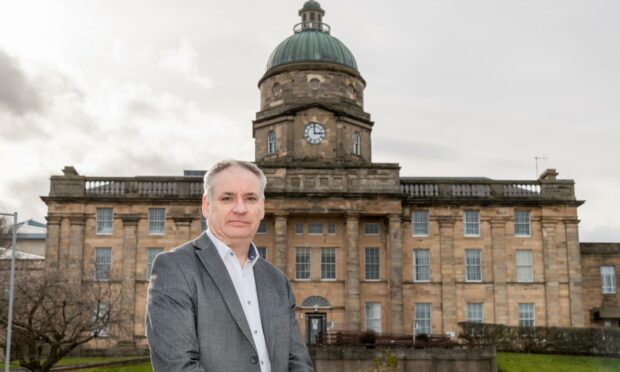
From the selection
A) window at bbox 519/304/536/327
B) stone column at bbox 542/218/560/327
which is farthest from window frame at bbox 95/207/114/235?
stone column at bbox 542/218/560/327

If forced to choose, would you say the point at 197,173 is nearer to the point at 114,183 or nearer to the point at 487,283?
the point at 114,183

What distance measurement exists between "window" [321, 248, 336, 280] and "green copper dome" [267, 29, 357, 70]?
14165 millimetres

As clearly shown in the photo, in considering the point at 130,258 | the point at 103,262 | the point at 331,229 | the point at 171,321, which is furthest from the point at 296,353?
the point at 103,262

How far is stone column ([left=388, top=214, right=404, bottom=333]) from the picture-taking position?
4750cm

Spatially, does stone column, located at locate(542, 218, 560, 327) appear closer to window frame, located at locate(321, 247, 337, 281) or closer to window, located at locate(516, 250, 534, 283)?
window, located at locate(516, 250, 534, 283)

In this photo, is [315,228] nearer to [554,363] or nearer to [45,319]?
[554,363]

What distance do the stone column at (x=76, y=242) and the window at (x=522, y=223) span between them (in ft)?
92.5

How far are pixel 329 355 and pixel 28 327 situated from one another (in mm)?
12582

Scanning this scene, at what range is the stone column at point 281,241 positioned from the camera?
4750 centimetres

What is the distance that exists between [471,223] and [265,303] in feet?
154

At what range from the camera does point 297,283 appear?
48.8 m

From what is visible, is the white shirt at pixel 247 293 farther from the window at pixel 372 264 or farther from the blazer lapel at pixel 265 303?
the window at pixel 372 264

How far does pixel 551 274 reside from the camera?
1969 inches

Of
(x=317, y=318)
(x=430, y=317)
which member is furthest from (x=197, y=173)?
(x=430, y=317)
